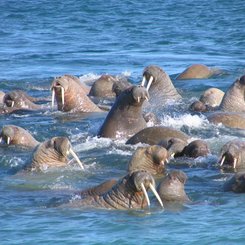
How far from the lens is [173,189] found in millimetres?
10273

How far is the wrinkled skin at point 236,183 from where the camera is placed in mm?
10711

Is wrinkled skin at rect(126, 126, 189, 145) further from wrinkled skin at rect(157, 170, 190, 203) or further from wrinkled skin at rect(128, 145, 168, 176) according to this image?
wrinkled skin at rect(157, 170, 190, 203)

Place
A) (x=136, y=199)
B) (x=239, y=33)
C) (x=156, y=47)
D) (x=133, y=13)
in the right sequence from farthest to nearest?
(x=133, y=13)
(x=239, y=33)
(x=156, y=47)
(x=136, y=199)

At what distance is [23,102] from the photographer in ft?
57.7

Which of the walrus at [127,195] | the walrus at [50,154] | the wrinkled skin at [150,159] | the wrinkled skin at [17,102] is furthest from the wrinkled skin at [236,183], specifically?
the wrinkled skin at [17,102]

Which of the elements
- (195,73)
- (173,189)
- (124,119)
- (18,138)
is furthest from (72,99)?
(173,189)

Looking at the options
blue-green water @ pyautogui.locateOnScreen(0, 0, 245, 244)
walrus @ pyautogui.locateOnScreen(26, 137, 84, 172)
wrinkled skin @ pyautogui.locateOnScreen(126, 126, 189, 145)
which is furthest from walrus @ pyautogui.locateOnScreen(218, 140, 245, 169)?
walrus @ pyautogui.locateOnScreen(26, 137, 84, 172)

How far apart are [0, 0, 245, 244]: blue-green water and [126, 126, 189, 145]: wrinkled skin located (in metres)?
0.17

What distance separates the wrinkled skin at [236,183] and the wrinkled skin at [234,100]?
5256mm

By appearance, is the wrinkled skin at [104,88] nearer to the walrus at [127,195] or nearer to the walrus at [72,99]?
the walrus at [72,99]

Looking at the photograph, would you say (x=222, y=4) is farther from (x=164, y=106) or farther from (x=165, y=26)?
(x=164, y=106)

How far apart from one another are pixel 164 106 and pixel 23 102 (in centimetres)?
248

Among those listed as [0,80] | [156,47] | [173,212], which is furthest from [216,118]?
[156,47]

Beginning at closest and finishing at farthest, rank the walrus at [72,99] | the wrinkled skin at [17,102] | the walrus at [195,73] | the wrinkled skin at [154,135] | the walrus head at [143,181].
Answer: the walrus head at [143,181] < the wrinkled skin at [154,135] < the walrus at [72,99] < the wrinkled skin at [17,102] < the walrus at [195,73]
